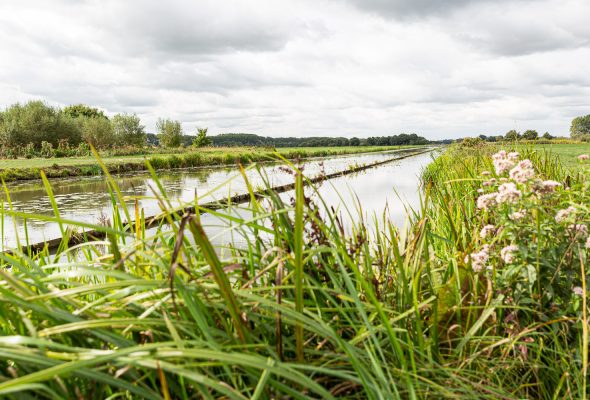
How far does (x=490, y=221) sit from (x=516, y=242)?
1633mm

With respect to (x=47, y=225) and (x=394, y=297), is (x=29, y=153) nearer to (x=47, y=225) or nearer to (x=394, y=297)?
(x=47, y=225)

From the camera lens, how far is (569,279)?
143 cm

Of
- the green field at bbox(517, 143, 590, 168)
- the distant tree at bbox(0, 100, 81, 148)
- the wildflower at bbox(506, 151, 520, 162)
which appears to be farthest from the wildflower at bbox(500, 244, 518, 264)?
the distant tree at bbox(0, 100, 81, 148)

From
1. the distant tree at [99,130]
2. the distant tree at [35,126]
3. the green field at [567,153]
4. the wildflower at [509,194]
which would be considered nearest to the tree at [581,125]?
the green field at [567,153]

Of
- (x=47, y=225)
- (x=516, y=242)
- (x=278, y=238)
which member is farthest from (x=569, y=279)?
(x=47, y=225)

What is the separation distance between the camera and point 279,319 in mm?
818

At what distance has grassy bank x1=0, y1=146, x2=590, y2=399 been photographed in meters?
0.75

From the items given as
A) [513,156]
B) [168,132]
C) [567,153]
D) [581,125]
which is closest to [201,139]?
[168,132]

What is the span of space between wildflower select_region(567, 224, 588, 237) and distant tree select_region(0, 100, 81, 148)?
43.4 meters

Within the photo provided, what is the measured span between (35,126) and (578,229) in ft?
149

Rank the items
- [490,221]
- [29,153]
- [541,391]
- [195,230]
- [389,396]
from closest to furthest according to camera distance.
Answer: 1. [195,230]
2. [389,396]
3. [541,391]
4. [490,221]
5. [29,153]

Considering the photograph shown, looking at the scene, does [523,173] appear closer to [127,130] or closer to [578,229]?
[578,229]

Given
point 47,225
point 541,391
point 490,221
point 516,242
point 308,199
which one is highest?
point 308,199

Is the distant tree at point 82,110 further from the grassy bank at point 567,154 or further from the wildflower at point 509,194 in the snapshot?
the wildflower at point 509,194
